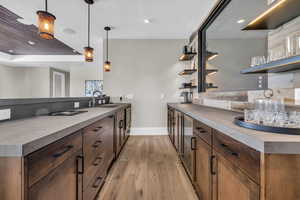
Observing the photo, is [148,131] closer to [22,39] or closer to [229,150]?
[229,150]

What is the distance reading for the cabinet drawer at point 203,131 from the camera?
1.15 meters

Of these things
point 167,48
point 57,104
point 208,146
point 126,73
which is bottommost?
point 208,146

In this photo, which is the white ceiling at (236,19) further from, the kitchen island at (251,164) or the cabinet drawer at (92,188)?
the cabinet drawer at (92,188)

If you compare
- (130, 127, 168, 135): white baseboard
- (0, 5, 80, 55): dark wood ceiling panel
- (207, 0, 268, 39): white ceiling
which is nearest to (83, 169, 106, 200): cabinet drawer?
(207, 0, 268, 39): white ceiling

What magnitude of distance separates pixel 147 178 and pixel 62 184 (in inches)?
51.5

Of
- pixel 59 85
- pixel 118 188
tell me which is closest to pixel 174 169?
pixel 118 188

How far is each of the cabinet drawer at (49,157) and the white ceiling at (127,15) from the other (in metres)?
2.63

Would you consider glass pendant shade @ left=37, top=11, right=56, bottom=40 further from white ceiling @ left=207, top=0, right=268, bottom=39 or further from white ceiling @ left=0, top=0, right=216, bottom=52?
white ceiling @ left=207, top=0, right=268, bottom=39

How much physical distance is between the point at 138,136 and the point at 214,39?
280cm

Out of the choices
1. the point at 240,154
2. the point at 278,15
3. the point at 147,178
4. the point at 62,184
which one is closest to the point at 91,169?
the point at 62,184

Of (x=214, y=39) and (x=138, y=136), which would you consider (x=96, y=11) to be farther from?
(x=138, y=136)

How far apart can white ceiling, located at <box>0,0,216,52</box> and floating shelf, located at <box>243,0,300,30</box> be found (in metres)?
1.77

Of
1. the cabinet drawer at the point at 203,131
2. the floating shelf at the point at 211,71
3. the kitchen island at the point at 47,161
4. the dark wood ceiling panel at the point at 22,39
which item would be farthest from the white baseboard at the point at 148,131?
the dark wood ceiling panel at the point at 22,39

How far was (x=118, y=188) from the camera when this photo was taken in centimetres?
176
